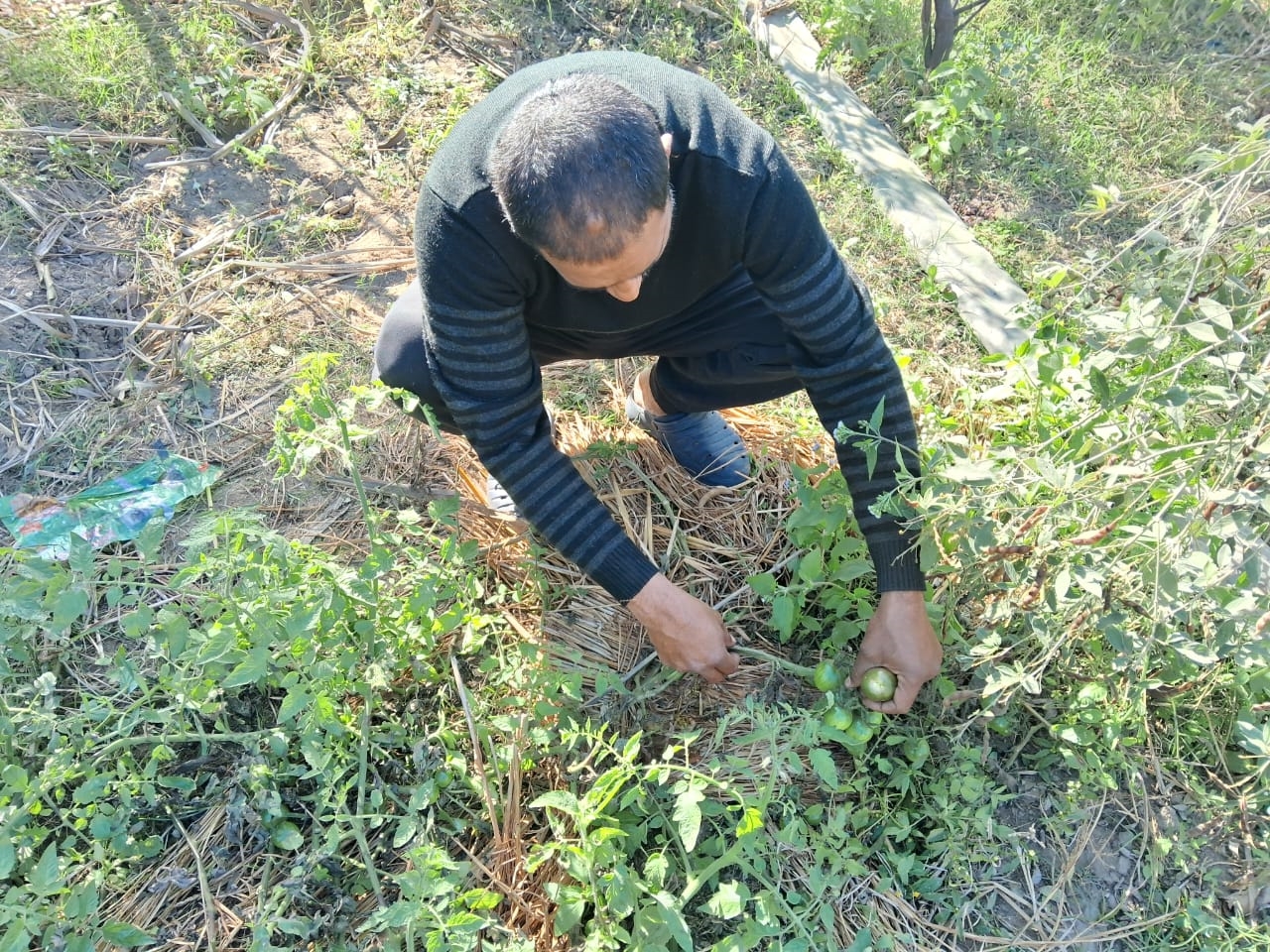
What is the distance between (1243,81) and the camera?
4016mm

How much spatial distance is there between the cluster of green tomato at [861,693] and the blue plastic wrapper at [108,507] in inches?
70.0

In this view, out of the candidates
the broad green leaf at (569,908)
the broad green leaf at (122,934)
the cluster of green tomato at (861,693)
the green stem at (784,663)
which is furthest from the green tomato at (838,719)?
the broad green leaf at (122,934)

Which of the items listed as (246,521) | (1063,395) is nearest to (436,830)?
(246,521)

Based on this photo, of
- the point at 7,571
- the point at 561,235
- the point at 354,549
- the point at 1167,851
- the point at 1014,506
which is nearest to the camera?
the point at 561,235

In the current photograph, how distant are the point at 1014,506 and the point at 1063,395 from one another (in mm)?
618

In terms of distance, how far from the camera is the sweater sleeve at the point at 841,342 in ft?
6.40

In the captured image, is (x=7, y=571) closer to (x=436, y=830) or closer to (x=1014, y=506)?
(x=436, y=830)

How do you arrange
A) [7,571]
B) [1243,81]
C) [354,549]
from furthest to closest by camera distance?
[1243,81] < [354,549] < [7,571]

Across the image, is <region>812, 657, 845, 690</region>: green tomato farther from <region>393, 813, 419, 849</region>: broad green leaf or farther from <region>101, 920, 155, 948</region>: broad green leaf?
<region>101, 920, 155, 948</region>: broad green leaf

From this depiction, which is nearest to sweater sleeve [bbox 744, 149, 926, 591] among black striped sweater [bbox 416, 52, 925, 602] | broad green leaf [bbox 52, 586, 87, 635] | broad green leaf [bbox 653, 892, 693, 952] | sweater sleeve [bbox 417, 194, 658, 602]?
black striped sweater [bbox 416, 52, 925, 602]

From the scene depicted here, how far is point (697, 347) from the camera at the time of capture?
8.07 feet

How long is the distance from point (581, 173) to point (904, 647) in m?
1.22

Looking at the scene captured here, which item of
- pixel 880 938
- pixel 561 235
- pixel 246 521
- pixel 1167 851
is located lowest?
pixel 1167 851

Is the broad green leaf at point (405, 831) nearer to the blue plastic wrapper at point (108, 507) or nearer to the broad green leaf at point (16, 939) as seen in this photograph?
the broad green leaf at point (16, 939)
